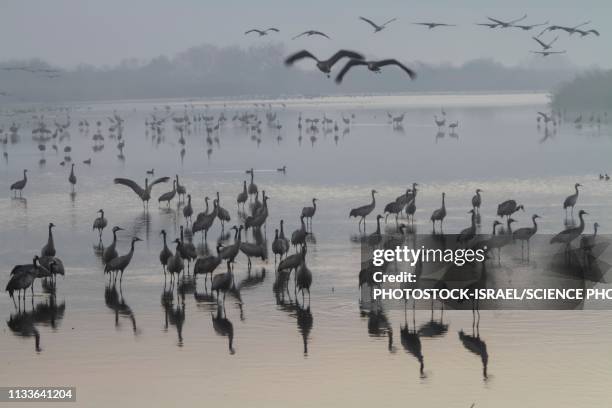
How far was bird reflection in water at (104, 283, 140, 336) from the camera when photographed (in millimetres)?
18312

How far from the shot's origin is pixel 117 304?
63.9 ft

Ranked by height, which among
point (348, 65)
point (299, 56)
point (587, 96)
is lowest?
point (587, 96)

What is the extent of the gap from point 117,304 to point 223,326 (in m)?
2.53

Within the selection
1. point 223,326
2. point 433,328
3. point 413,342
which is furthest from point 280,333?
point 433,328

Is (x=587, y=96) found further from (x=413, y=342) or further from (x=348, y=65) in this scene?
(x=413, y=342)

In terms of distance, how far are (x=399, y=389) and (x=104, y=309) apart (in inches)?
245

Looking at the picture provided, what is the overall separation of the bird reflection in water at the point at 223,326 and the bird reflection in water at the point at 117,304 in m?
1.18

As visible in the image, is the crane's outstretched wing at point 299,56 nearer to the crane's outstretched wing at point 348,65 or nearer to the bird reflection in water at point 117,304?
the crane's outstretched wing at point 348,65

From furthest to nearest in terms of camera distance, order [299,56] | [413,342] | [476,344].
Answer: [299,56] < [413,342] < [476,344]

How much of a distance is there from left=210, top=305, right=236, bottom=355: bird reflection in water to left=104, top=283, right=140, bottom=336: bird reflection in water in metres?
1.18

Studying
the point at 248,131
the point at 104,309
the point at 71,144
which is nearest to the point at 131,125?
the point at 248,131

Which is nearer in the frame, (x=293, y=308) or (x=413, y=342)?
(x=413, y=342)

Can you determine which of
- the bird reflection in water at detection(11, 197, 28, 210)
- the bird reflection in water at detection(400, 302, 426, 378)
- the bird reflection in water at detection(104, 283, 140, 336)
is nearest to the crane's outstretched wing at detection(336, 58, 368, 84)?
the bird reflection in water at detection(400, 302, 426, 378)

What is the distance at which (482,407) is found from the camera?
1402cm
